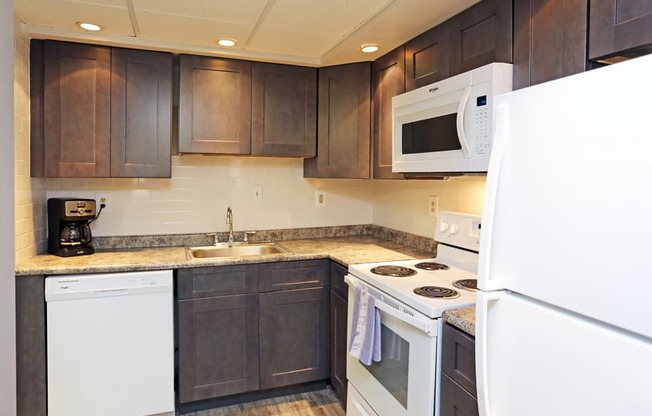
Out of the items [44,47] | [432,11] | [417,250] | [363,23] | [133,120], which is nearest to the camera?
[432,11]

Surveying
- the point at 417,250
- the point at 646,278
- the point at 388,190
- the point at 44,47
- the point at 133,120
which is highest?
the point at 44,47

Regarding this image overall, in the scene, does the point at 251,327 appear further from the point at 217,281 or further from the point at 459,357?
the point at 459,357

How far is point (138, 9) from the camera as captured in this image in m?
1.94

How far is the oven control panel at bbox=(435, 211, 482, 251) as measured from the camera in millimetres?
2061

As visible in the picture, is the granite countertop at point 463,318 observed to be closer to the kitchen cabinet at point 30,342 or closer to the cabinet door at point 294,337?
the cabinet door at point 294,337

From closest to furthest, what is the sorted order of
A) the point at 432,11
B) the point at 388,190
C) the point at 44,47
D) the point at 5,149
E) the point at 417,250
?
the point at 5,149, the point at 432,11, the point at 44,47, the point at 417,250, the point at 388,190

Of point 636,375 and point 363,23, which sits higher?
point 363,23

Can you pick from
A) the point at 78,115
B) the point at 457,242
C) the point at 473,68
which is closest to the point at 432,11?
the point at 473,68

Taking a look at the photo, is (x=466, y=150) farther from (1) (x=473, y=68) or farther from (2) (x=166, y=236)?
(2) (x=166, y=236)

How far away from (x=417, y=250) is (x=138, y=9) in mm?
2059

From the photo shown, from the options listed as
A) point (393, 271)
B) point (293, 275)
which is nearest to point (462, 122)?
point (393, 271)

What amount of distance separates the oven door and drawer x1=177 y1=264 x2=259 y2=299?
65 cm

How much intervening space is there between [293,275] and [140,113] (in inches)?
52.8

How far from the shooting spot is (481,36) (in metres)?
1.71
